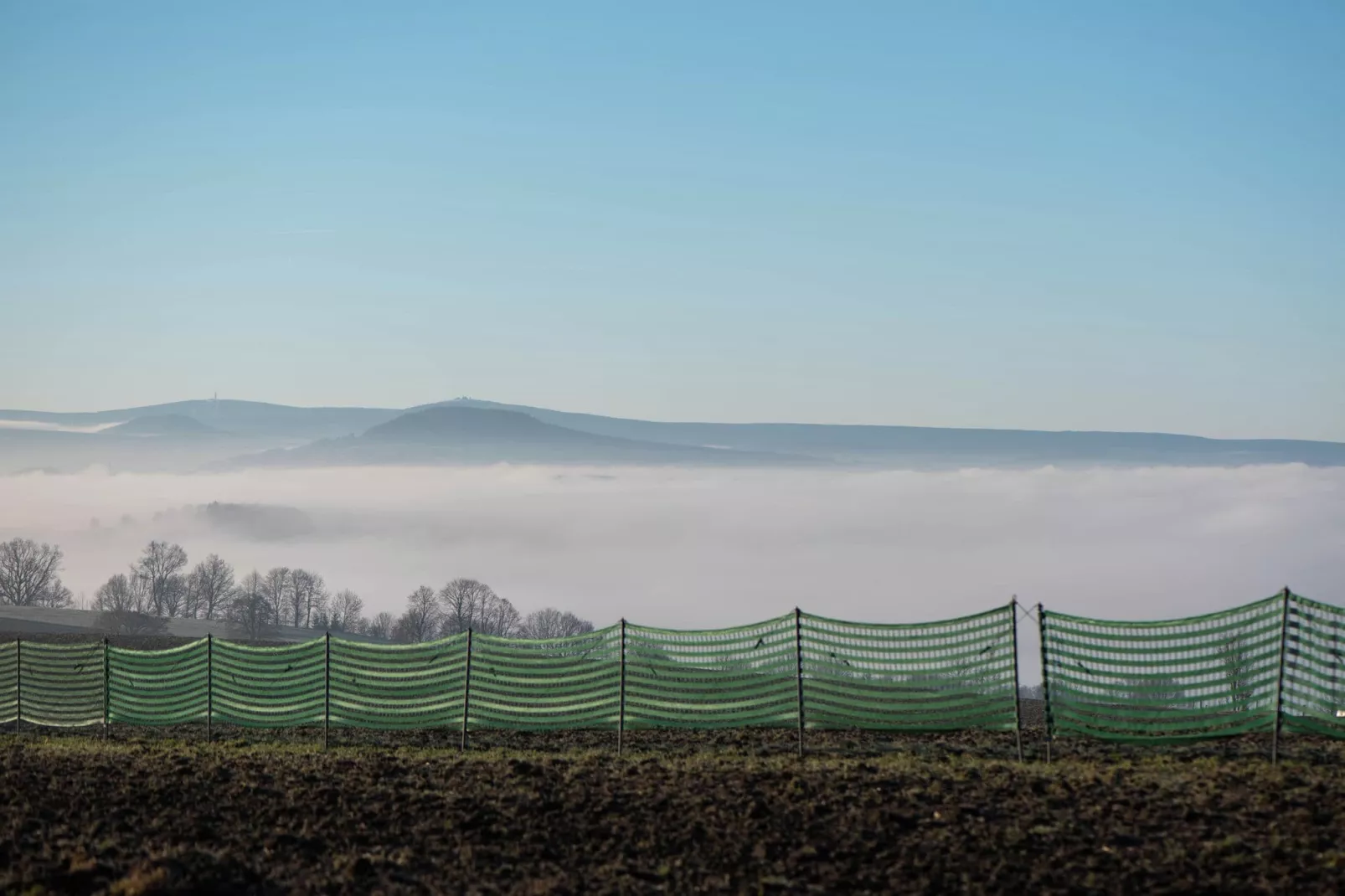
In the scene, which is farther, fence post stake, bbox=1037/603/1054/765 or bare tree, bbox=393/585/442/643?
bare tree, bbox=393/585/442/643

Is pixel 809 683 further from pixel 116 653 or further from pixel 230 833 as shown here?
pixel 116 653

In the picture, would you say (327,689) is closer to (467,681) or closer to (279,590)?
(467,681)

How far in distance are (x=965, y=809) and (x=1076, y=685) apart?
424 cm

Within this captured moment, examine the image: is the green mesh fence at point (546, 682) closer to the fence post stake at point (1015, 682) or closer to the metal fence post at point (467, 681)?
the metal fence post at point (467, 681)

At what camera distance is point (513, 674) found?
1912cm

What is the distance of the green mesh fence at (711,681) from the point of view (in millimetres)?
17078

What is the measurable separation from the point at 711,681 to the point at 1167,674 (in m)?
5.75

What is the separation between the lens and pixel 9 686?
86.0ft

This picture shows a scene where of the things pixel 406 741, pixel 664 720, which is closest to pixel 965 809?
pixel 664 720

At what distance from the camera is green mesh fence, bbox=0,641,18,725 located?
25984mm

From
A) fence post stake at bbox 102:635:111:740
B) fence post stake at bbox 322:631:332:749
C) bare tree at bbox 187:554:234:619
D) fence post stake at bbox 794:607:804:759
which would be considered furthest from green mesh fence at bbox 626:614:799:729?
bare tree at bbox 187:554:234:619

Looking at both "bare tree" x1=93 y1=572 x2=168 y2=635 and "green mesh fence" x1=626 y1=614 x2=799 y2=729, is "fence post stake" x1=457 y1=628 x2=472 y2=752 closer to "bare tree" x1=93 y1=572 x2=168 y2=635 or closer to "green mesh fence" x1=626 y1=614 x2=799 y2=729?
"green mesh fence" x1=626 y1=614 x2=799 y2=729

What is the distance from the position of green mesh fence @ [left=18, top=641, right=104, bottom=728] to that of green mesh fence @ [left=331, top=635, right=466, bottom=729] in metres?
6.59

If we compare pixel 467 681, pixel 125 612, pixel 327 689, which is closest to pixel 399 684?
pixel 327 689
